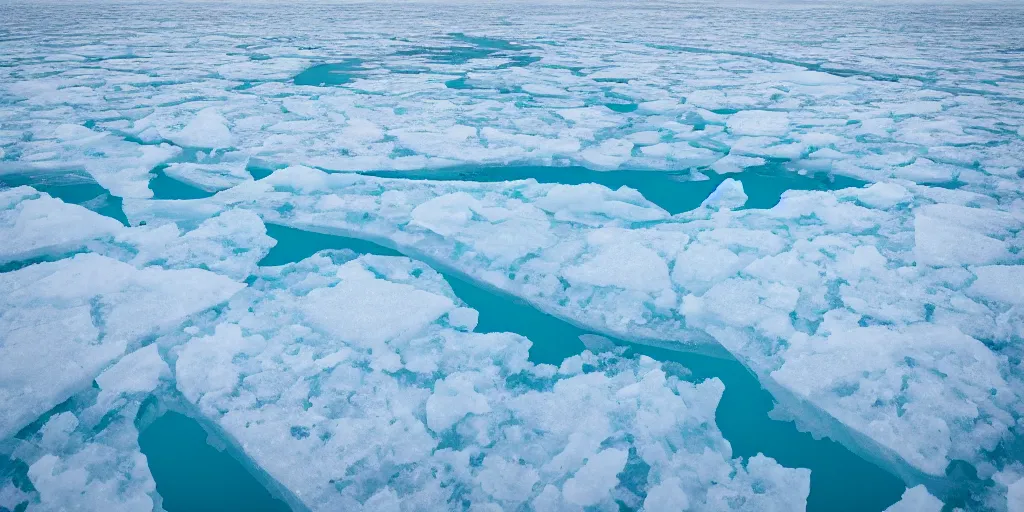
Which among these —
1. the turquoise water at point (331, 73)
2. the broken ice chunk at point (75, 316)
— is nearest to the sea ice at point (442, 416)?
the broken ice chunk at point (75, 316)

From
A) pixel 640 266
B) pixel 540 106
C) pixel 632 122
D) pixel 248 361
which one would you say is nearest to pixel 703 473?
pixel 640 266

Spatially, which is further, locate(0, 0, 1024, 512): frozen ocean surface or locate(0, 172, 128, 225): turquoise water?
locate(0, 172, 128, 225): turquoise water

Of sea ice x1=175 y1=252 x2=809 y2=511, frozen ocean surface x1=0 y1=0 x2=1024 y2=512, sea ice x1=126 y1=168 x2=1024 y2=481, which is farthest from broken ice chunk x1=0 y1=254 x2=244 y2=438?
sea ice x1=126 y1=168 x2=1024 y2=481

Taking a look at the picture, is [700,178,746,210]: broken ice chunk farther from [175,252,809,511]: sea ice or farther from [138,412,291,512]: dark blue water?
[138,412,291,512]: dark blue water

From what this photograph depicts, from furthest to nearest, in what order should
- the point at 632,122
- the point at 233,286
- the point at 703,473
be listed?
the point at 632,122 < the point at 233,286 < the point at 703,473

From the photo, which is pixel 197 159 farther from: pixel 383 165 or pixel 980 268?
pixel 980 268

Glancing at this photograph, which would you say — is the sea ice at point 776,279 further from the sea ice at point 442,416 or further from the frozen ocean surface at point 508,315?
the sea ice at point 442,416
